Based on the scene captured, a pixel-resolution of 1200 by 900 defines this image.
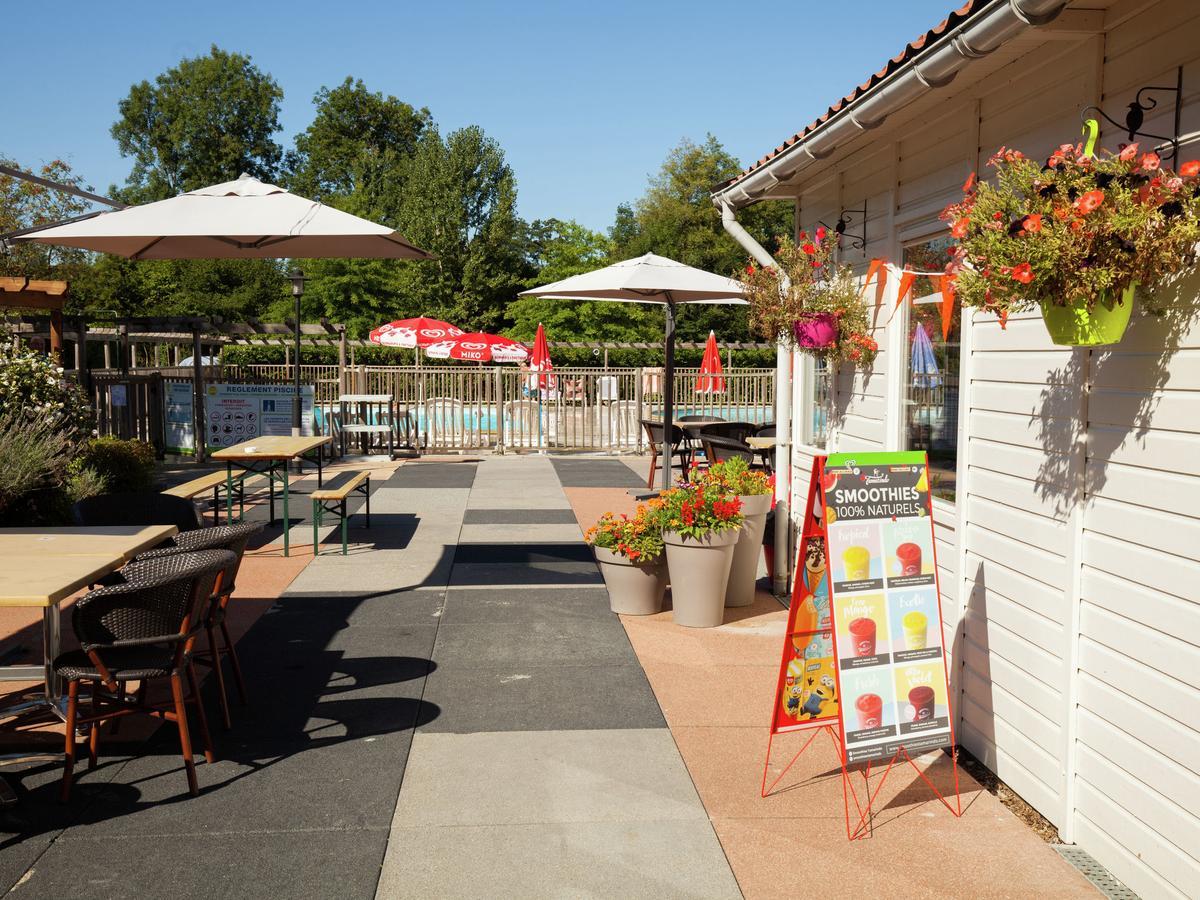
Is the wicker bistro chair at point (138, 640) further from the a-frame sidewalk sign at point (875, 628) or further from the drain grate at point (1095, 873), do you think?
the drain grate at point (1095, 873)

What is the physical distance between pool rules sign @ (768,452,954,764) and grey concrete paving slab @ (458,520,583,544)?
6.42 meters

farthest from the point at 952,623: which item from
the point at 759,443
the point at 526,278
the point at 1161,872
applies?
the point at 526,278

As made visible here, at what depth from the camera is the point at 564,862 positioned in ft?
12.9

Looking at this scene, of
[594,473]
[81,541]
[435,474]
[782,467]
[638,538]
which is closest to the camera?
[81,541]

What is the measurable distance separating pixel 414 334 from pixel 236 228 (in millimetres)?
16096

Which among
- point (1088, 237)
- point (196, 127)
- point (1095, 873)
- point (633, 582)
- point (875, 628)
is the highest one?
point (196, 127)

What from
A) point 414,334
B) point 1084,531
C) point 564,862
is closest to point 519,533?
point 564,862

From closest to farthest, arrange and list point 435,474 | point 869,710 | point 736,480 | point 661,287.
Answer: point 869,710 → point 736,480 → point 661,287 → point 435,474

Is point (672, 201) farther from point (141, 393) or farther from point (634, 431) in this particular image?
point (141, 393)

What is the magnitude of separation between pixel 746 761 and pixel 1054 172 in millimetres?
2937

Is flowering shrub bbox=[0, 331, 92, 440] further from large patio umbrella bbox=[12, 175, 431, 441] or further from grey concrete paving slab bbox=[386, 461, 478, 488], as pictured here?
grey concrete paving slab bbox=[386, 461, 478, 488]

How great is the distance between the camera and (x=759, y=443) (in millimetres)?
12375

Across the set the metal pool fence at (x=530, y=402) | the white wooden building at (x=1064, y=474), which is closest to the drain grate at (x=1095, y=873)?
the white wooden building at (x=1064, y=474)

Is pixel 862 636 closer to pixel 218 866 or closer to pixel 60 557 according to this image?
pixel 218 866
